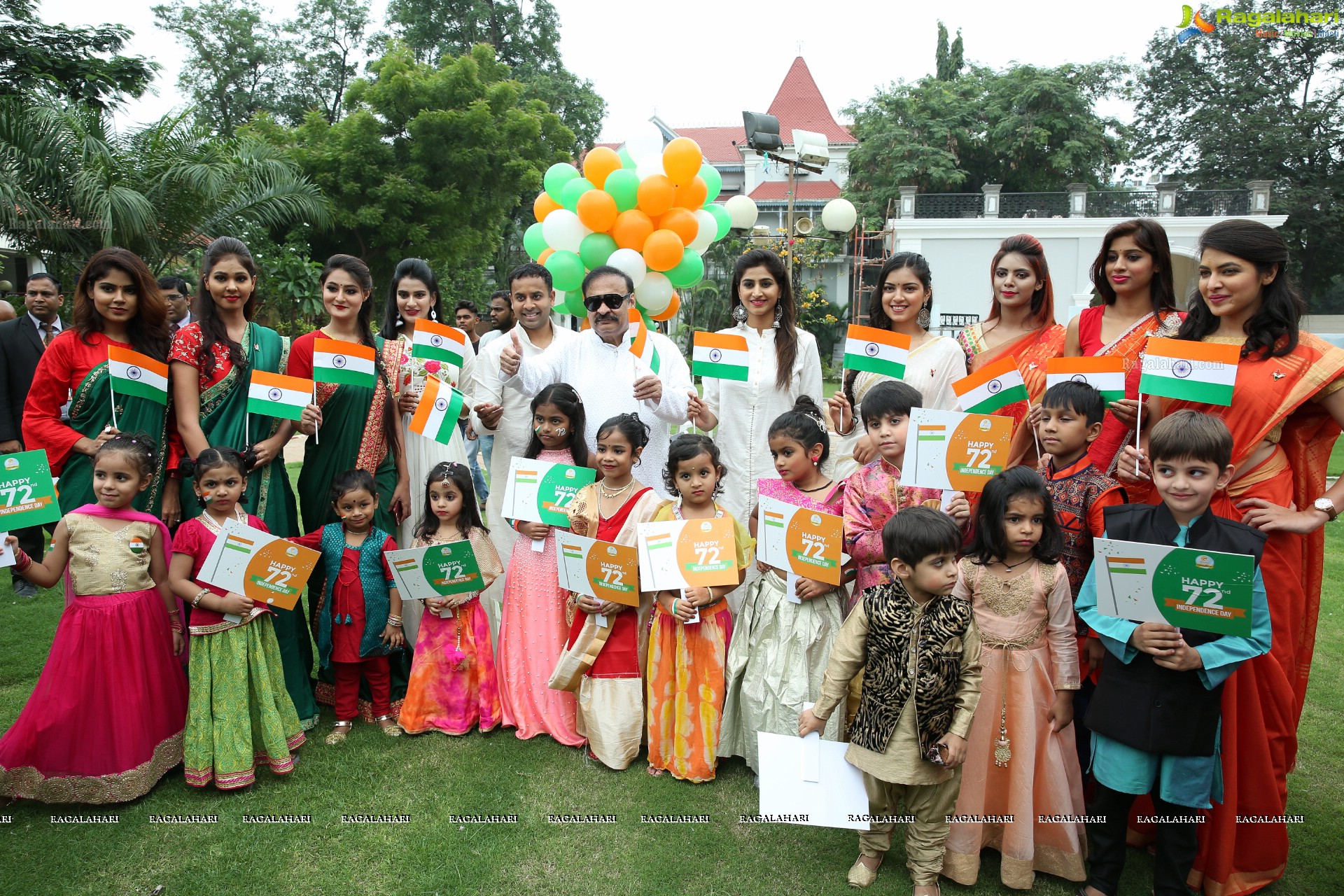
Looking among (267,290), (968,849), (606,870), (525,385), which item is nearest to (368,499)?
(525,385)

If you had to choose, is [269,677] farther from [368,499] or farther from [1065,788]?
[1065,788]

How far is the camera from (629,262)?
493 cm

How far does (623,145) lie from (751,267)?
183cm

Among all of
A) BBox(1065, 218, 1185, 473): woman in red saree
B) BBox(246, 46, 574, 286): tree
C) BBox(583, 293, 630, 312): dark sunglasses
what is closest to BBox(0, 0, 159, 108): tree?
BBox(246, 46, 574, 286): tree

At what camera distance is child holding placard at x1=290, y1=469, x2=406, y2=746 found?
→ 12.9 ft

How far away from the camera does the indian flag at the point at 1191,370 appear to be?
110 inches

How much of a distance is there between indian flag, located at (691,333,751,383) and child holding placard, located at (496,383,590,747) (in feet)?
2.10

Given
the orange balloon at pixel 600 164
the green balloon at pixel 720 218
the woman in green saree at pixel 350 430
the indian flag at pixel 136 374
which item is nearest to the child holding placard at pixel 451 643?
the woman in green saree at pixel 350 430

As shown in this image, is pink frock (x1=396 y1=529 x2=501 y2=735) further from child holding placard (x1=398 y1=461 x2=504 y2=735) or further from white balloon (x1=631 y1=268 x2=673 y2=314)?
white balloon (x1=631 y1=268 x2=673 y2=314)

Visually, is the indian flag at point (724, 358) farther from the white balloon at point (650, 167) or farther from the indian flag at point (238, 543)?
the indian flag at point (238, 543)

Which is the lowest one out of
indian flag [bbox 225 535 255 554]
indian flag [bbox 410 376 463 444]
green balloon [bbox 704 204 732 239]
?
indian flag [bbox 225 535 255 554]

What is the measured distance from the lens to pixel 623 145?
554 cm

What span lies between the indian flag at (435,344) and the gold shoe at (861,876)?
297 cm

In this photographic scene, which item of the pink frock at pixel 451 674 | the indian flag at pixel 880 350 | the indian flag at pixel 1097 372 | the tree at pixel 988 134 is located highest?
the tree at pixel 988 134
